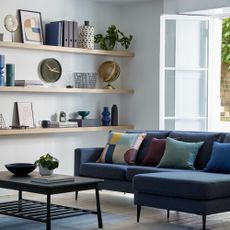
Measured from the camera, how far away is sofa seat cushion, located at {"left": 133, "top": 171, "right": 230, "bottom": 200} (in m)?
5.13

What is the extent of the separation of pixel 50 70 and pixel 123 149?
59.1 inches

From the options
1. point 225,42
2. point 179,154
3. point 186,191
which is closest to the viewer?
point 186,191

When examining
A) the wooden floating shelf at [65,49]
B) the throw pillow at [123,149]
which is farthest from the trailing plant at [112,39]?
the throw pillow at [123,149]

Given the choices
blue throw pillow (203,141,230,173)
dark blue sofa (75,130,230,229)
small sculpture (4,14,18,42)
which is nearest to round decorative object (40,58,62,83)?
small sculpture (4,14,18,42)

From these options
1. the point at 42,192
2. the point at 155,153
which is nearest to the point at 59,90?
the point at 155,153

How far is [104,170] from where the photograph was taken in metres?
6.57

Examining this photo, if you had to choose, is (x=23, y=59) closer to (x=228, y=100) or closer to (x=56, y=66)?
(x=56, y=66)

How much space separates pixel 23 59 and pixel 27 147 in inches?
41.4

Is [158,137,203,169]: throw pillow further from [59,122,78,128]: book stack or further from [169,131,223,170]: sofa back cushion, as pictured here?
[59,122,78,128]: book stack

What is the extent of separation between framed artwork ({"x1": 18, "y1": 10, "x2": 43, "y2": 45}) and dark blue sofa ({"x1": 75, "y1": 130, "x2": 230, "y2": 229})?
1.55 metres

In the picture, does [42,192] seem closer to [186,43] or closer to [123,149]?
[123,149]

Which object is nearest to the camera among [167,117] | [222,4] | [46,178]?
[46,178]

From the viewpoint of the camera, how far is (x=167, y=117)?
7832 millimetres

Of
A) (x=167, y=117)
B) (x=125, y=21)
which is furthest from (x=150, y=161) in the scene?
(x=125, y=21)
